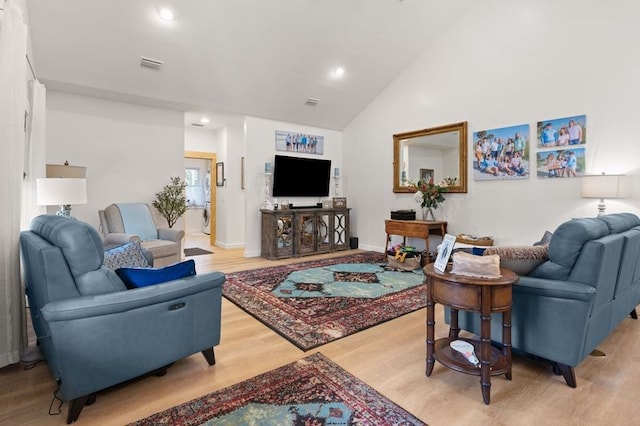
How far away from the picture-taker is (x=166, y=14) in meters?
3.86

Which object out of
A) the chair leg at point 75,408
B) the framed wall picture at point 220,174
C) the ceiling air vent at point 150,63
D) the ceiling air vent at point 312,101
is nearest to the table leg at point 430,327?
the chair leg at point 75,408

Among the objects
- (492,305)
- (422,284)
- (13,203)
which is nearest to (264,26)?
(13,203)

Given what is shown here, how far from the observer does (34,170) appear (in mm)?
3385

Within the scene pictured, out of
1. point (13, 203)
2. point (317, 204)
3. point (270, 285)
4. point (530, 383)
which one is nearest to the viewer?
point (530, 383)

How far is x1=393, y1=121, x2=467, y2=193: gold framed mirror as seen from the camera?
529 centimetres

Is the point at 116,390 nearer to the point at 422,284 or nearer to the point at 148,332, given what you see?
the point at 148,332

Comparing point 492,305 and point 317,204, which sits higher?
point 317,204

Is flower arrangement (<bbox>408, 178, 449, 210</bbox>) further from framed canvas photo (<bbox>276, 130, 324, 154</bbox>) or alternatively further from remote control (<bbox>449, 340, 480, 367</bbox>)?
remote control (<bbox>449, 340, 480, 367</bbox>)

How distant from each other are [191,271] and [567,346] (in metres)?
2.35

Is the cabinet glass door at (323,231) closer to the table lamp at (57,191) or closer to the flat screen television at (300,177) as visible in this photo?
the flat screen television at (300,177)

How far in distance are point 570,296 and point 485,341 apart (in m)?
0.59

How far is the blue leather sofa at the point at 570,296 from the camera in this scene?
1.96m

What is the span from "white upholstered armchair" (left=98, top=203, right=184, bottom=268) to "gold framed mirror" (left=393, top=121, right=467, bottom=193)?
12.6 ft

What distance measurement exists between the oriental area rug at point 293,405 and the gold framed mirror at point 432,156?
4.11 metres
